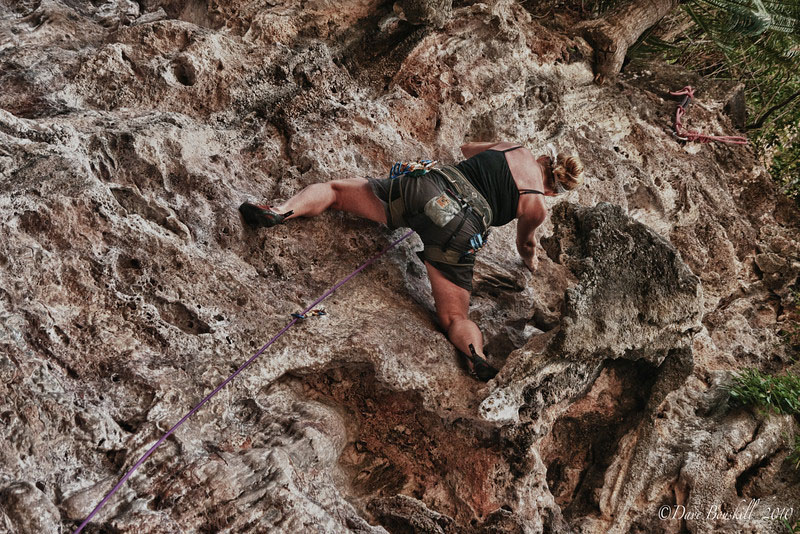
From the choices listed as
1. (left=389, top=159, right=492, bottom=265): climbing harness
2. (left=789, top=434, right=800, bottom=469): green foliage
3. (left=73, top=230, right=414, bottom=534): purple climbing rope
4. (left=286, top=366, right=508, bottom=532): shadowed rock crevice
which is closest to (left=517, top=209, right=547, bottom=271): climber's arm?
(left=389, top=159, right=492, bottom=265): climbing harness

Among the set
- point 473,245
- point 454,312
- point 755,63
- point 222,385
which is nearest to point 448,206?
point 473,245

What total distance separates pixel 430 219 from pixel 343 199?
1.64 feet

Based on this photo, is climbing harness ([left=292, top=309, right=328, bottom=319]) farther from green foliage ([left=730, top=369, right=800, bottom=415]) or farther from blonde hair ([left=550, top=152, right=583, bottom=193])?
green foliage ([left=730, top=369, right=800, bottom=415])

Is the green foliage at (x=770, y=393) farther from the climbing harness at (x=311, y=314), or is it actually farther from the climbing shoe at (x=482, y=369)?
the climbing harness at (x=311, y=314)

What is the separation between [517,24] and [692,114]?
189 cm

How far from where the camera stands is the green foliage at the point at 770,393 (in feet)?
11.1

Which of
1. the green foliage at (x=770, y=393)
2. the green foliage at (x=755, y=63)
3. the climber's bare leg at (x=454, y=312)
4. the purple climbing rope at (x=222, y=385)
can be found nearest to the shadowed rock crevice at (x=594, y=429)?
the green foliage at (x=770, y=393)

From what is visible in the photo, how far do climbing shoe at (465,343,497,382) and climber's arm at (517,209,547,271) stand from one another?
927 millimetres

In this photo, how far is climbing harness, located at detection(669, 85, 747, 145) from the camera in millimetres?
5137

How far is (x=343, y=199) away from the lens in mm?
3352

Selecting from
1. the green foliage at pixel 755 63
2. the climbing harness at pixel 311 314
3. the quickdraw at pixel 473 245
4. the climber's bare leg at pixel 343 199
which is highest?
the green foliage at pixel 755 63

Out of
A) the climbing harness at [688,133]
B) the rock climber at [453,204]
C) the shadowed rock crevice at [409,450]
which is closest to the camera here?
the shadowed rock crevice at [409,450]

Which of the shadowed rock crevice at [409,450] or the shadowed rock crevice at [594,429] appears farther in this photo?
the shadowed rock crevice at [594,429]

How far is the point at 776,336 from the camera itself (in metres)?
4.30
